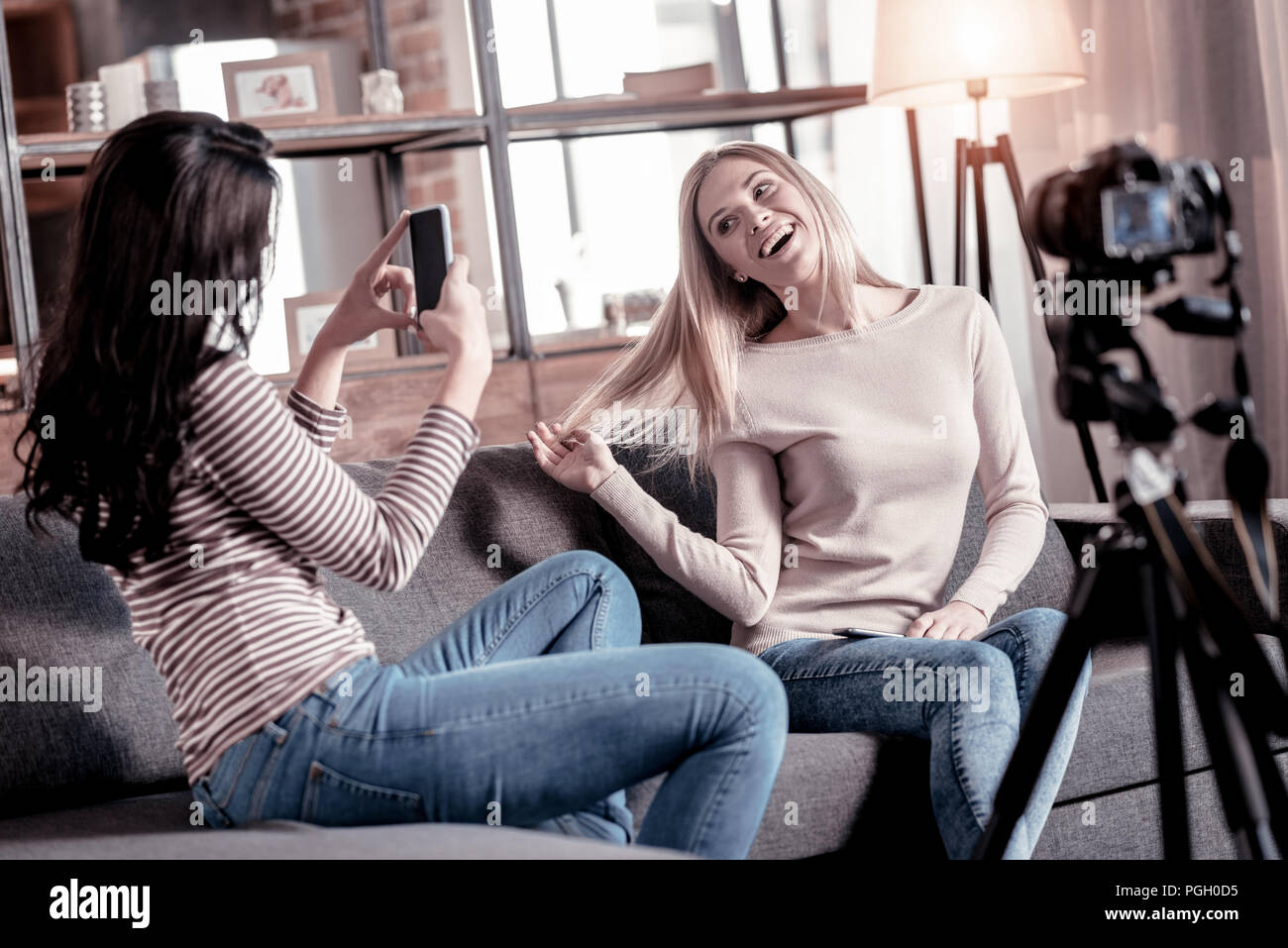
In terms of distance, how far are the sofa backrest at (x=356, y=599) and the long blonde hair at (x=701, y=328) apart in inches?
4.9

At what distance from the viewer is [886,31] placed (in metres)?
2.99

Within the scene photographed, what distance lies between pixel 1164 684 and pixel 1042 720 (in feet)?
0.37

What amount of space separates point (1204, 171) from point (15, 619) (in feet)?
4.48

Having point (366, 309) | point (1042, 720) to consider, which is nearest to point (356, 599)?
point (366, 309)

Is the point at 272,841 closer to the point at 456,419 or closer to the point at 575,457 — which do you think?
the point at 456,419

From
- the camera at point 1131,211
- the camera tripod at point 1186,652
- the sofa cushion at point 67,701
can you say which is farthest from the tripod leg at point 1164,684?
the sofa cushion at point 67,701

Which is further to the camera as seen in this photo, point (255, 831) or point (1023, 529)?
point (1023, 529)

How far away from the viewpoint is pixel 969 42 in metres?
2.90

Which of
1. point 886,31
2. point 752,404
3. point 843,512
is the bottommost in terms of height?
point 843,512

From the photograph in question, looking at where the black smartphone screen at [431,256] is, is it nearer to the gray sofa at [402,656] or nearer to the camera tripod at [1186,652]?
the gray sofa at [402,656]
